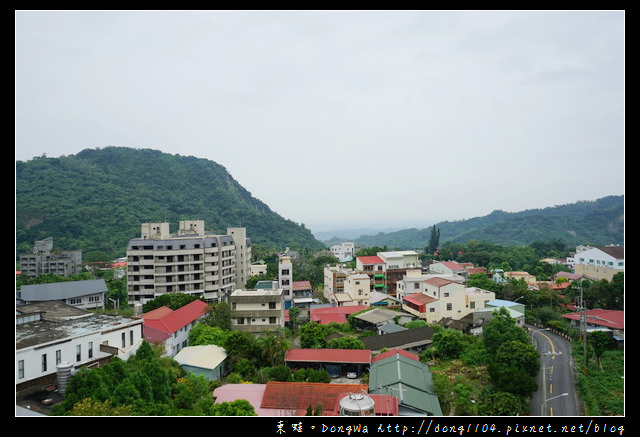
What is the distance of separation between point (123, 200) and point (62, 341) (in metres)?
48.3

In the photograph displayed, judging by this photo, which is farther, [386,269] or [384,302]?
[386,269]

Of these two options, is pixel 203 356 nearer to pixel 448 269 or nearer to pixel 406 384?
pixel 406 384

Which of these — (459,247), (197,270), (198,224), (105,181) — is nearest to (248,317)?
(197,270)

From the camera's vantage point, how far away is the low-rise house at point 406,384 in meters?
10.1

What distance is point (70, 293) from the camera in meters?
25.0

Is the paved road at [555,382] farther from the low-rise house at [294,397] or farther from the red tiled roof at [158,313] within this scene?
the red tiled roof at [158,313]

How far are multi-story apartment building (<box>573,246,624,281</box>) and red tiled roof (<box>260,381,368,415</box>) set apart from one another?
94.4 feet

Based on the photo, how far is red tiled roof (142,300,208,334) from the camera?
15570mm

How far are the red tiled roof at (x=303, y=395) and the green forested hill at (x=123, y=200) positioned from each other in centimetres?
3843

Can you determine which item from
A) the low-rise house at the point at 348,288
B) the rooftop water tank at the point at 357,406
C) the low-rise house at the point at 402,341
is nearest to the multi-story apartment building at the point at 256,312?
the low-rise house at the point at 402,341

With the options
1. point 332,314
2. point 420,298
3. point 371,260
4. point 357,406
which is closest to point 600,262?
point 371,260

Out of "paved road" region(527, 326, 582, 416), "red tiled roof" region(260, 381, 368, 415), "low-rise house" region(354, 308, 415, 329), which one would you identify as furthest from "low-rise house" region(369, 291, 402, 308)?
"red tiled roof" region(260, 381, 368, 415)
